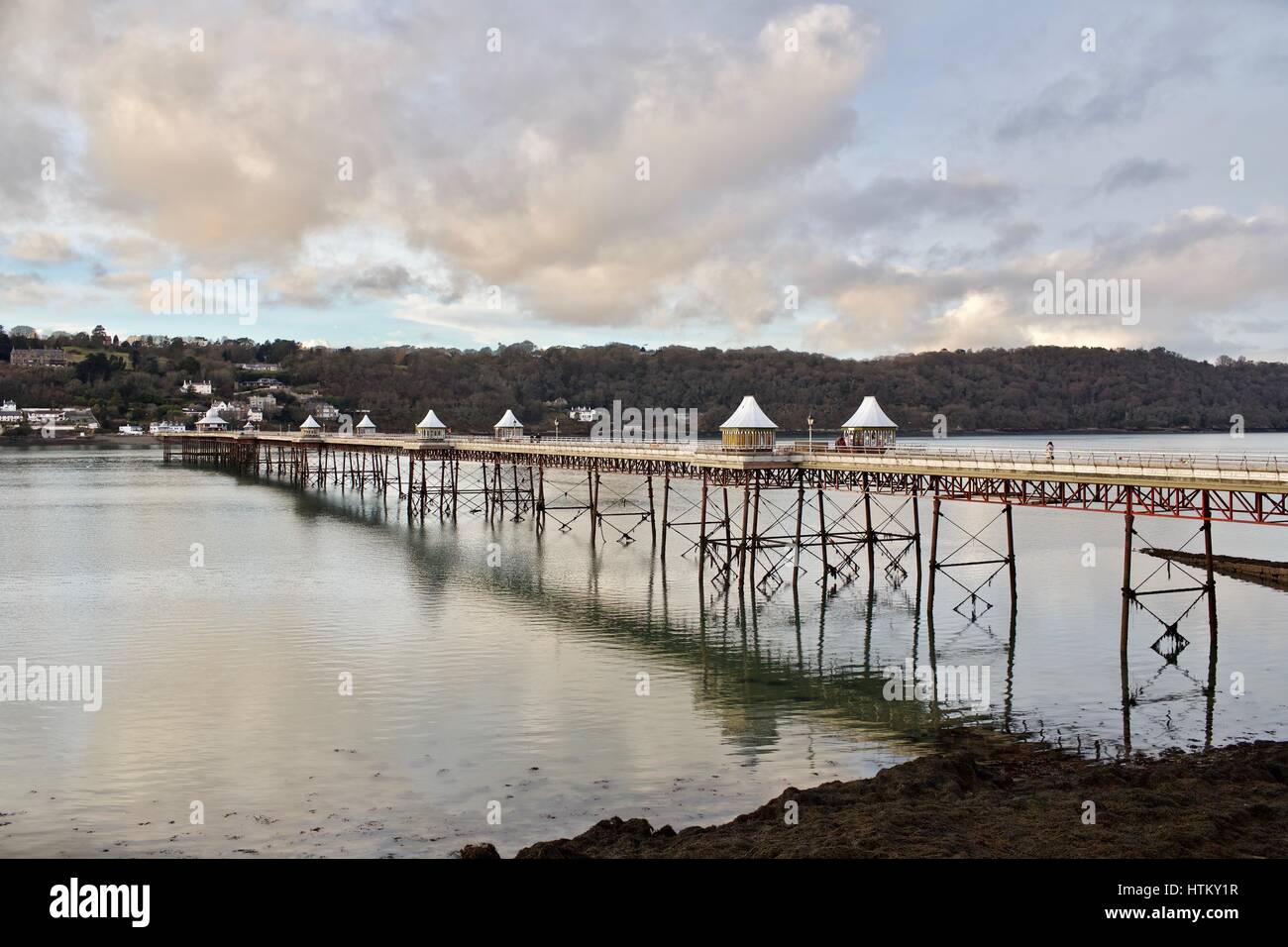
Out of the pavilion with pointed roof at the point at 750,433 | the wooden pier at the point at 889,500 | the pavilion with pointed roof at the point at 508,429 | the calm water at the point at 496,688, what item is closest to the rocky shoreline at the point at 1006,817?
the calm water at the point at 496,688

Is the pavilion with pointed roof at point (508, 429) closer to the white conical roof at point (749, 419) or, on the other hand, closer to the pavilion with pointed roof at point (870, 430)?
the white conical roof at point (749, 419)

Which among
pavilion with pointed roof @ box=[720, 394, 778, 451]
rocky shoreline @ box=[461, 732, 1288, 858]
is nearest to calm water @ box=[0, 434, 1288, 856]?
rocky shoreline @ box=[461, 732, 1288, 858]

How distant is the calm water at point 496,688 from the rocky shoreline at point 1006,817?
1748 mm

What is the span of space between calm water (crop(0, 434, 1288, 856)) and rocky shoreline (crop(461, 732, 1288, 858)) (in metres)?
1.75

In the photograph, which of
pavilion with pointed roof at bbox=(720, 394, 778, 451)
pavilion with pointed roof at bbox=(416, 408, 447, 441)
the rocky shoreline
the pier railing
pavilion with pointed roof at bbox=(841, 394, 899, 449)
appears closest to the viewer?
the rocky shoreline

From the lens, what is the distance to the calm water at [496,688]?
19.0 meters

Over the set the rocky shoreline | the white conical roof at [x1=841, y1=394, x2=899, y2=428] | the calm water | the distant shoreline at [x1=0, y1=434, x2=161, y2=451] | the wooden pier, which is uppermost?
the white conical roof at [x1=841, y1=394, x2=899, y2=428]

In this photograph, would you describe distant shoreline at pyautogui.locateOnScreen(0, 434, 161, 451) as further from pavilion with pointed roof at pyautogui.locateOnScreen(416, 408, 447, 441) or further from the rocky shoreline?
the rocky shoreline

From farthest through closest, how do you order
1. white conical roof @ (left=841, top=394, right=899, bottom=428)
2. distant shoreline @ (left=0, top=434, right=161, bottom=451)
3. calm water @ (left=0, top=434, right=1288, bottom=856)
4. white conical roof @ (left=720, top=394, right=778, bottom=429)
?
distant shoreline @ (left=0, top=434, right=161, bottom=451)
white conical roof @ (left=720, top=394, right=778, bottom=429)
white conical roof @ (left=841, top=394, right=899, bottom=428)
calm water @ (left=0, top=434, right=1288, bottom=856)

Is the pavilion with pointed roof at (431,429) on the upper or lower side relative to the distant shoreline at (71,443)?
upper

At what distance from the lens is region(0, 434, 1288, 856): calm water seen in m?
19.0

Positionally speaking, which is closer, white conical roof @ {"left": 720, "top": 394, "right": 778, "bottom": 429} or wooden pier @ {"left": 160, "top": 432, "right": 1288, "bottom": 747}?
wooden pier @ {"left": 160, "top": 432, "right": 1288, "bottom": 747}
